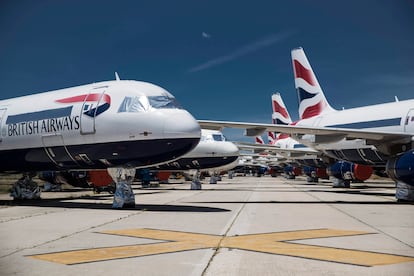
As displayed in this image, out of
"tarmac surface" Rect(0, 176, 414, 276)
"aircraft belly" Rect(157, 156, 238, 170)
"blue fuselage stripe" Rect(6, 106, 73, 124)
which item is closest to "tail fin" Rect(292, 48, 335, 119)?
"aircraft belly" Rect(157, 156, 238, 170)

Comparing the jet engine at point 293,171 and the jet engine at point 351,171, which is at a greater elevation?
the jet engine at point 351,171

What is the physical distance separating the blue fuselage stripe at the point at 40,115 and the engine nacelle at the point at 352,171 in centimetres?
1820

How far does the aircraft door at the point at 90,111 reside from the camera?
13674mm

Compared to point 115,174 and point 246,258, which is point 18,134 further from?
point 246,258

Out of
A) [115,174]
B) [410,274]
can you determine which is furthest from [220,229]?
[115,174]

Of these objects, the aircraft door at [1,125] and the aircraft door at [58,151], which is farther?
the aircraft door at [1,125]

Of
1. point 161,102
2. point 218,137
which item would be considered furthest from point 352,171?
point 161,102

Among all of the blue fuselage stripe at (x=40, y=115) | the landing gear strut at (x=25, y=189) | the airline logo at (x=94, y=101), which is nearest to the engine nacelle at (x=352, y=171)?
the airline logo at (x=94, y=101)

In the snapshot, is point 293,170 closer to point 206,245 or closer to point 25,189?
point 25,189

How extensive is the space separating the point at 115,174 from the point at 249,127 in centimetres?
643

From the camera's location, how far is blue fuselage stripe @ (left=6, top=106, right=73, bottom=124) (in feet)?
47.3

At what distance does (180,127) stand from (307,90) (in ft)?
65.4

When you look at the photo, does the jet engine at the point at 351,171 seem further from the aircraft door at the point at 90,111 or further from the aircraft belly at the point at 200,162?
the aircraft door at the point at 90,111

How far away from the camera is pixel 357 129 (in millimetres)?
22844
